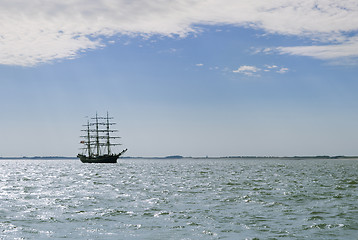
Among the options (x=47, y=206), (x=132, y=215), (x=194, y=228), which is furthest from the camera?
(x=47, y=206)

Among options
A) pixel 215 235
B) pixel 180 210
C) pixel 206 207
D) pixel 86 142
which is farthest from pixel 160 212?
pixel 86 142

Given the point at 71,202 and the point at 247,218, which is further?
the point at 71,202

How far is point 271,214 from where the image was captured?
2338 cm

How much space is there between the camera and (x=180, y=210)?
25.1m

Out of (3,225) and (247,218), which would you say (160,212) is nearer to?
(247,218)

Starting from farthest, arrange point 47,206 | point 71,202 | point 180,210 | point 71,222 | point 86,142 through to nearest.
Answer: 1. point 86,142
2. point 71,202
3. point 47,206
4. point 180,210
5. point 71,222

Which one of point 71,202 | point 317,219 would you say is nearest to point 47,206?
point 71,202

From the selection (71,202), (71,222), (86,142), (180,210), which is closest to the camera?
(71,222)

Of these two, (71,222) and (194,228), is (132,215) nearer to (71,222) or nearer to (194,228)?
(71,222)

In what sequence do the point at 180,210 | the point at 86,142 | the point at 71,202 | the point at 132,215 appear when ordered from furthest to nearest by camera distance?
the point at 86,142, the point at 71,202, the point at 180,210, the point at 132,215

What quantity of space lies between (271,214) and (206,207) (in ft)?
15.1

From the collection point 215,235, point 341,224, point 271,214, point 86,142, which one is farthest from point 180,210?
point 86,142

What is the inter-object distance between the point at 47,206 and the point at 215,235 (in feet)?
46.2

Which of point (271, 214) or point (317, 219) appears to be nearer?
point (317, 219)
